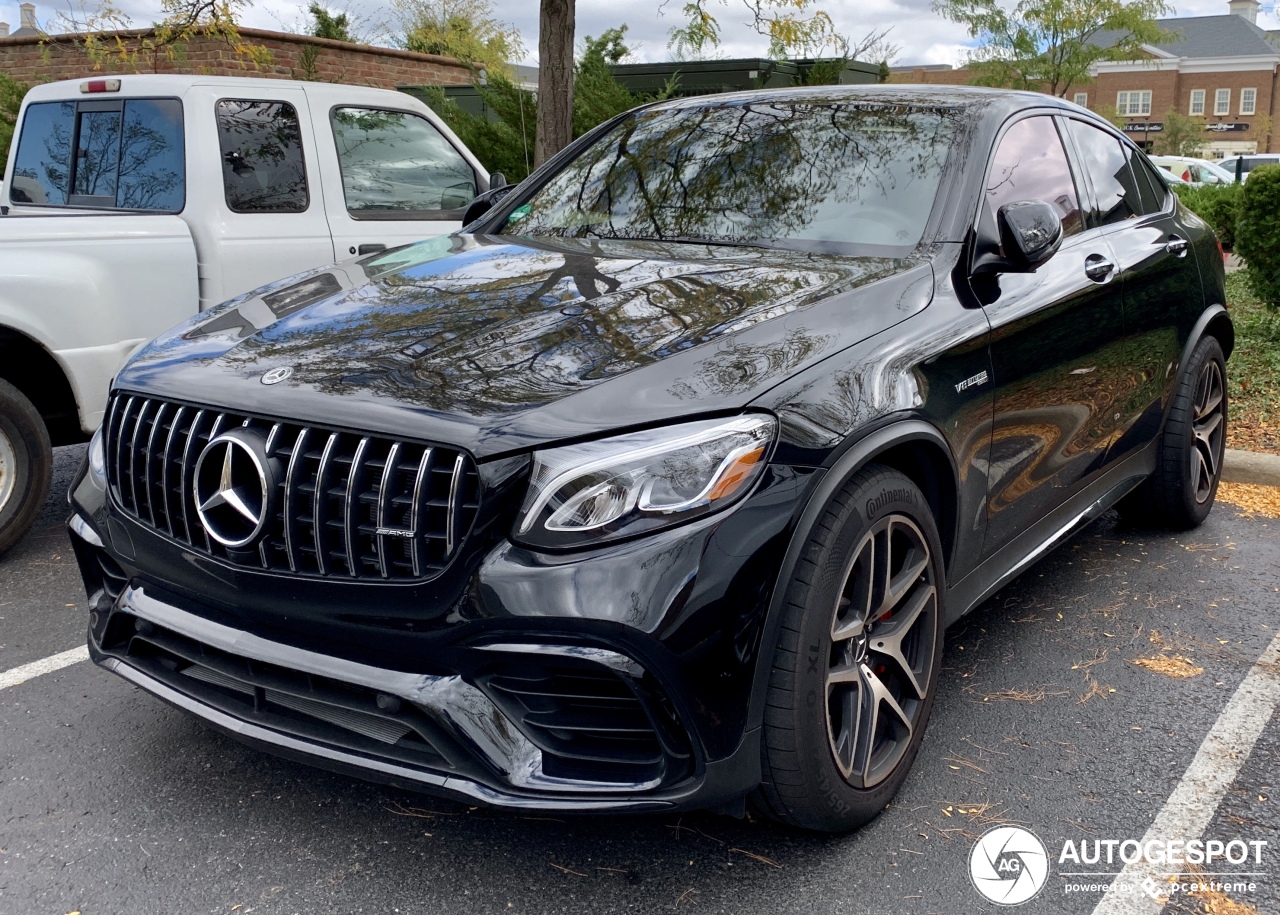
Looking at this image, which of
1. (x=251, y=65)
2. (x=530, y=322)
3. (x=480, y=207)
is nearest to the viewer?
(x=530, y=322)

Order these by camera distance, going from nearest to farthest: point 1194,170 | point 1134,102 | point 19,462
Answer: point 19,462, point 1194,170, point 1134,102

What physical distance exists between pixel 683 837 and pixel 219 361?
1561 millimetres

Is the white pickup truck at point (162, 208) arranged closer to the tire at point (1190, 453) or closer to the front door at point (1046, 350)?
the front door at point (1046, 350)

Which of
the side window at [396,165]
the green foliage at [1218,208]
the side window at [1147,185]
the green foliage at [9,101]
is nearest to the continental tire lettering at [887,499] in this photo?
the side window at [1147,185]

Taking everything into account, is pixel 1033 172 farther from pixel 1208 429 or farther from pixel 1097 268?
pixel 1208 429

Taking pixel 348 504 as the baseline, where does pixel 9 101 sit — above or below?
above

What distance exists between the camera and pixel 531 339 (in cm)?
261

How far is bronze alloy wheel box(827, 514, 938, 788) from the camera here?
2569 mm

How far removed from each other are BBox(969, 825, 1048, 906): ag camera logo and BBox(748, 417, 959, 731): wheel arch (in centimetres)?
68

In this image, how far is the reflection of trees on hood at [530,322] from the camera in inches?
95.3

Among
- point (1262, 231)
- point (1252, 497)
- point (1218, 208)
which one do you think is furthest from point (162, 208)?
point (1218, 208)

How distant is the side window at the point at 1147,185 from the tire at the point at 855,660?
2544 mm

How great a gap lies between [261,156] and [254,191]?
0.71ft

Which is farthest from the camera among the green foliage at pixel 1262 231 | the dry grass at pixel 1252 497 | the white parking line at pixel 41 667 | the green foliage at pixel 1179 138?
the green foliage at pixel 1179 138
